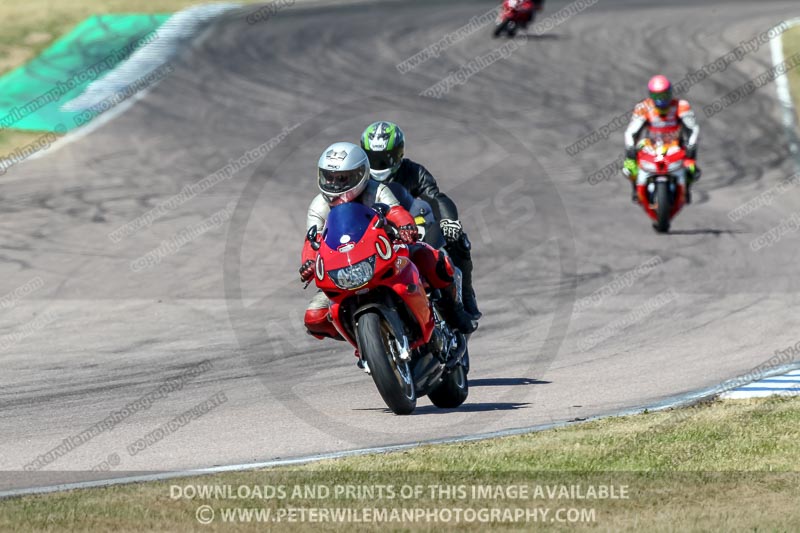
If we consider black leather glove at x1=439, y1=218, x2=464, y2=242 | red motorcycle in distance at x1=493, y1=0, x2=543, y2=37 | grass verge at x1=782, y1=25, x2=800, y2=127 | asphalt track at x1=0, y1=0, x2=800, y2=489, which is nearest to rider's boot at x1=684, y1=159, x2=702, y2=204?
asphalt track at x1=0, y1=0, x2=800, y2=489

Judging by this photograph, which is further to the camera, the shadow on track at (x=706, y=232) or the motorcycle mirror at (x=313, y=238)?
the shadow on track at (x=706, y=232)

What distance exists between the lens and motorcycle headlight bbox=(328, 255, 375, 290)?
869 centimetres

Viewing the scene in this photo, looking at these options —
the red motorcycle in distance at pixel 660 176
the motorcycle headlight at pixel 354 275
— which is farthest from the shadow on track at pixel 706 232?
the motorcycle headlight at pixel 354 275

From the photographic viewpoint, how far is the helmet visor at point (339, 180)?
9.13m

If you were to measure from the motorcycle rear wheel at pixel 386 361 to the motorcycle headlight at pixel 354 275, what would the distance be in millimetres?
226

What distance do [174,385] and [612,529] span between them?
5.31 meters

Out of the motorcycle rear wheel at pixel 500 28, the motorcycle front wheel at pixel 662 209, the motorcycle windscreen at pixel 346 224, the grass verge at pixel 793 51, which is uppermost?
the motorcycle windscreen at pixel 346 224

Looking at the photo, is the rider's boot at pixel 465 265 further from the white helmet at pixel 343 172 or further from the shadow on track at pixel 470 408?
the white helmet at pixel 343 172

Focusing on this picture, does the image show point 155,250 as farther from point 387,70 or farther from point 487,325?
point 387,70

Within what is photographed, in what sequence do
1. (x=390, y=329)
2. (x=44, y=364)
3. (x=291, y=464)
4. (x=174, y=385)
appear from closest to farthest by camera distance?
(x=291, y=464) → (x=390, y=329) → (x=174, y=385) → (x=44, y=364)

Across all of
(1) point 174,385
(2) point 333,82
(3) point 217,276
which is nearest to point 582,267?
(3) point 217,276

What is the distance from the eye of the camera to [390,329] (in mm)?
8828

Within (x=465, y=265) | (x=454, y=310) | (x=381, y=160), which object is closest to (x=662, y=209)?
(x=465, y=265)

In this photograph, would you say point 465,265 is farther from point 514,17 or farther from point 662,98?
point 514,17
